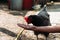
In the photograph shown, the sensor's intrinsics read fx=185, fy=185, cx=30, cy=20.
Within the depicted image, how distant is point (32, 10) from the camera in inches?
335

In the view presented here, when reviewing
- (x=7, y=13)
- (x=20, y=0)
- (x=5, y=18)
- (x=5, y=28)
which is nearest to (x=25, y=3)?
(x=20, y=0)

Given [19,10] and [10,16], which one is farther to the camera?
[19,10]

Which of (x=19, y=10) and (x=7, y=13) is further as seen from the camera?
(x=19, y=10)

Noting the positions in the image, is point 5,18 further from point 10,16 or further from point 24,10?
point 24,10

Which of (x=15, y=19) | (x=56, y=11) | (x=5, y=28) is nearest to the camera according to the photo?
(x=5, y=28)

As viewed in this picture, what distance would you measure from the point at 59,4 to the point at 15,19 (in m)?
3.22

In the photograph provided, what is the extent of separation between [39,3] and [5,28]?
356cm

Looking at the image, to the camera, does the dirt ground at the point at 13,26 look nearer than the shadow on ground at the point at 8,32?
Yes

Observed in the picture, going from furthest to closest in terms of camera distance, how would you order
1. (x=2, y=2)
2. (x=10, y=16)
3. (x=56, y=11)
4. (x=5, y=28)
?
(x=2, y=2)
(x=56, y=11)
(x=10, y=16)
(x=5, y=28)

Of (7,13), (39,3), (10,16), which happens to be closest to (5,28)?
(10,16)

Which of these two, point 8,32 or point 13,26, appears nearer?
point 8,32

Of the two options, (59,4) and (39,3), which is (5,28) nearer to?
(39,3)

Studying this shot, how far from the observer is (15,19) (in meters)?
6.90

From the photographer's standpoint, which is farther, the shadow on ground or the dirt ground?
the shadow on ground
